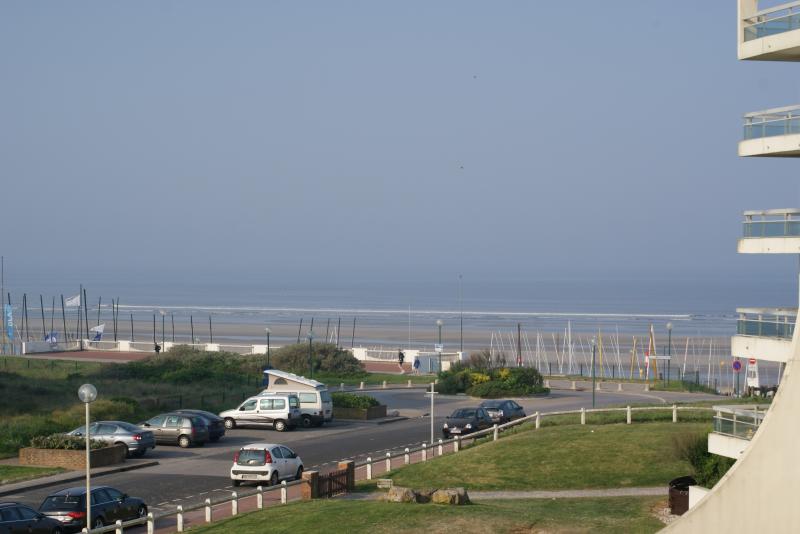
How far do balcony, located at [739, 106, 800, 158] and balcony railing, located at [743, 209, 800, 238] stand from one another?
1.07 metres

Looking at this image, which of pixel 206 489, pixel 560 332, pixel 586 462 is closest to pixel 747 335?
pixel 586 462

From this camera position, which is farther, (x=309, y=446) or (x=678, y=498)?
(x=309, y=446)

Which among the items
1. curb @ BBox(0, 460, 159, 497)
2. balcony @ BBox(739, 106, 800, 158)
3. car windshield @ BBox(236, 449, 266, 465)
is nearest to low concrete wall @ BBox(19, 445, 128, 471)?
curb @ BBox(0, 460, 159, 497)

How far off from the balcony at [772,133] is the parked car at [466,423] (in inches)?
909

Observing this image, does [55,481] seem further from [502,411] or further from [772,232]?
[772,232]

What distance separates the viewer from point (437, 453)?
36.8 m

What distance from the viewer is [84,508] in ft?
82.9

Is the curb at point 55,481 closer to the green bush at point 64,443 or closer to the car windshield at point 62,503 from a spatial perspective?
the green bush at point 64,443

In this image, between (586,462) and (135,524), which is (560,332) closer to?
(586,462)

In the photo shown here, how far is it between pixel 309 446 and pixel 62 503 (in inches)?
614

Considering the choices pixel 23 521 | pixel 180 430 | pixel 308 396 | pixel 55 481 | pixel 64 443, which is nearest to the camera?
pixel 23 521

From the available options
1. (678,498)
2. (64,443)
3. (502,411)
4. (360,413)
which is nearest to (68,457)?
(64,443)

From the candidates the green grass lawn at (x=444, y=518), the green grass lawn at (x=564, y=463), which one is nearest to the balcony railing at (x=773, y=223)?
the green grass lawn at (x=444, y=518)

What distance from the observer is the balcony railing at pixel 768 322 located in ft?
67.5
